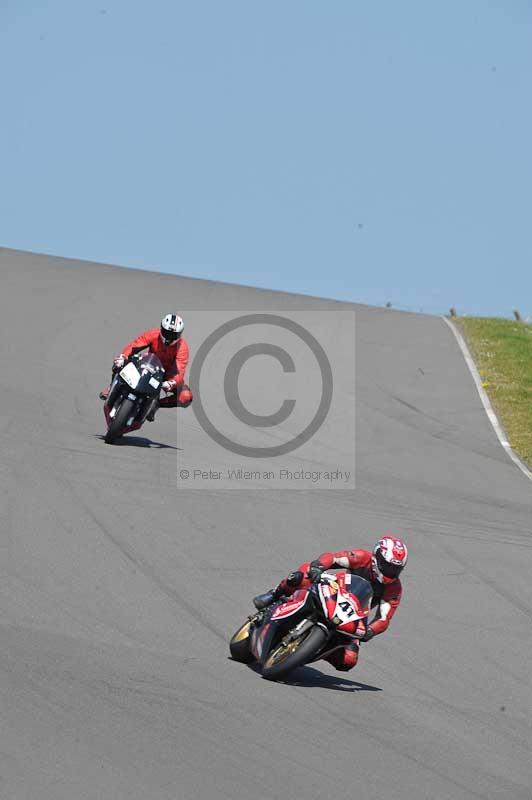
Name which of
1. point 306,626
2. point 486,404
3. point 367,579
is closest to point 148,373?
point 367,579

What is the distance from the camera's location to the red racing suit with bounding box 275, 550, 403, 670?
30.8 ft

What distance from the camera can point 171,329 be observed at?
662 inches

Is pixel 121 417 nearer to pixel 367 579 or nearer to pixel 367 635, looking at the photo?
pixel 367 579

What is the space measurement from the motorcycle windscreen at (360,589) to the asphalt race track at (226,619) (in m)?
0.58

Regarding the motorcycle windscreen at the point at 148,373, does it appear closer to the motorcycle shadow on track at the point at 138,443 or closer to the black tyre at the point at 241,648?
the motorcycle shadow on track at the point at 138,443

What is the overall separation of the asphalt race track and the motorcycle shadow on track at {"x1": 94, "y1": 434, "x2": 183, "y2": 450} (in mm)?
84

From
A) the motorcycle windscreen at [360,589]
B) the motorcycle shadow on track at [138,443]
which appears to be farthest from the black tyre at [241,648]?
the motorcycle shadow on track at [138,443]

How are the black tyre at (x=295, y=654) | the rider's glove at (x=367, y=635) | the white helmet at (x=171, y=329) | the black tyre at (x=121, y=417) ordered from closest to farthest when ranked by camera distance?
the black tyre at (x=295, y=654)
the rider's glove at (x=367, y=635)
the black tyre at (x=121, y=417)
the white helmet at (x=171, y=329)

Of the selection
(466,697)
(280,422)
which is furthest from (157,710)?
(280,422)

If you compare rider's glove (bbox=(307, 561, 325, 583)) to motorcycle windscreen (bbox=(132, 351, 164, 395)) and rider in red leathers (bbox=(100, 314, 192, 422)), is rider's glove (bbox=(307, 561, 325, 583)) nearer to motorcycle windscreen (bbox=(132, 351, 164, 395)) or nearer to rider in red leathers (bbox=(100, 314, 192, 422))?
motorcycle windscreen (bbox=(132, 351, 164, 395))

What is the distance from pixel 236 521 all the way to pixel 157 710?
646 cm

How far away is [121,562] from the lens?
11.6 m

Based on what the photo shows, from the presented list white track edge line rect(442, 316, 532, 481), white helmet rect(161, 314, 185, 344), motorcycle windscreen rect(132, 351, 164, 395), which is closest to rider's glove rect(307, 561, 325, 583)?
motorcycle windscreen rect(132, 351, 164, 395)

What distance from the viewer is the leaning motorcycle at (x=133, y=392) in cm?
1653
